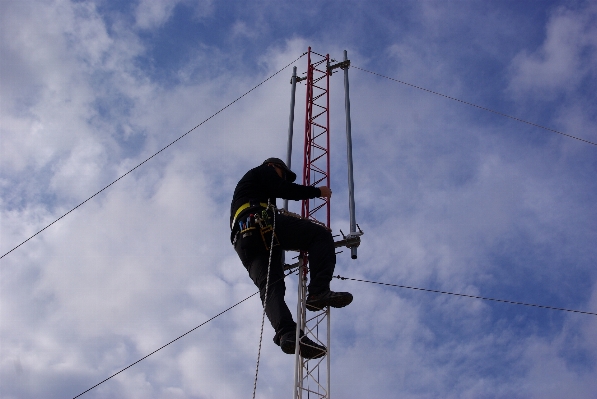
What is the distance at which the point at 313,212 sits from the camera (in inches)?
596

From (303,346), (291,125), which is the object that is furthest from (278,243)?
(291,125)

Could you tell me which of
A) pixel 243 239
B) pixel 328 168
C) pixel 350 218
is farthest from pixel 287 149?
pixel 243 239

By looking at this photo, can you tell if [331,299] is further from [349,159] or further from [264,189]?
[349,159]

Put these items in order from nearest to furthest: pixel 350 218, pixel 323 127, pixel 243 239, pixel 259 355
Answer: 1. pixel 259 355
2. pixel 243 239
3. pixel 350 218
4. pixel 323 127

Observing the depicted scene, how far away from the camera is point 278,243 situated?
39.8ft

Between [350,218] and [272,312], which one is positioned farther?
[350,218]

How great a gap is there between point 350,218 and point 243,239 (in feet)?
7.79

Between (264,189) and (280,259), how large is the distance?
4.16 feet

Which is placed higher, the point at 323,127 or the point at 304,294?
the point at 323,127

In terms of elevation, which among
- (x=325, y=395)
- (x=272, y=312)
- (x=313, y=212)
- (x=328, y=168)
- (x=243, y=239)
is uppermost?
(x=328, y=168)

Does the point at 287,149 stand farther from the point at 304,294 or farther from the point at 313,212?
the point at 304,294

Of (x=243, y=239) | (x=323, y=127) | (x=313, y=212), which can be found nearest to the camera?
(x=243, y=239)

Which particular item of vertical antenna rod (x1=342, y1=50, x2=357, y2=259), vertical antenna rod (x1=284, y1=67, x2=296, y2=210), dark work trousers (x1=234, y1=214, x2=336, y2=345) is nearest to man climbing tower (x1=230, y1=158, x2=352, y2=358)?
dark work trousers (x1=234, y1=214, x2=336, y2=345)

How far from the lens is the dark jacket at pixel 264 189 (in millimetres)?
12047
